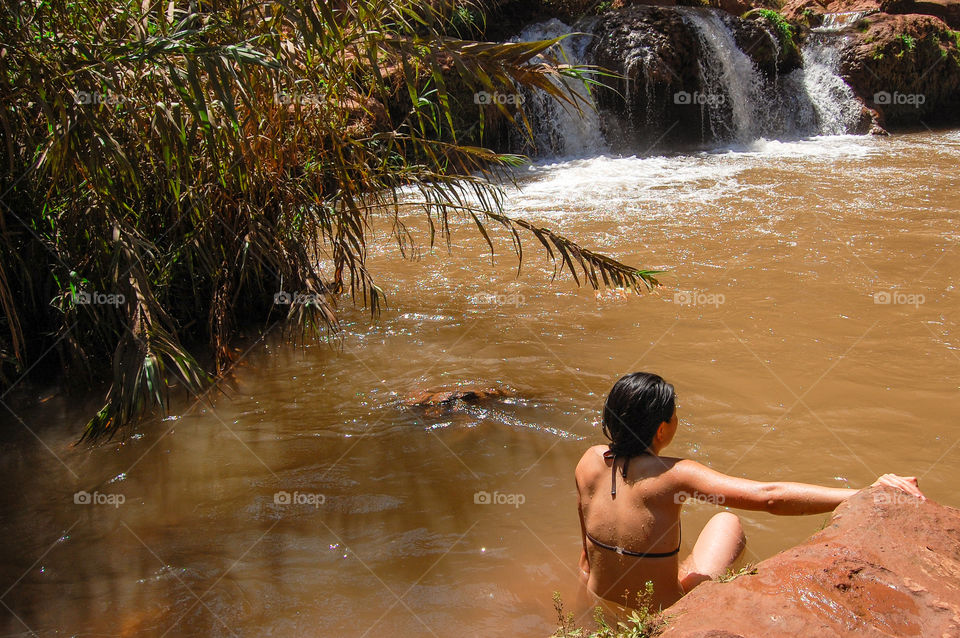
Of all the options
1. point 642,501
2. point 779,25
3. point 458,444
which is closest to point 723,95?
point 779,25

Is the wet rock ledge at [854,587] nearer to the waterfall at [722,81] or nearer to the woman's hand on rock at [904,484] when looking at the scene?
the woman's hand on rock at [904,484]

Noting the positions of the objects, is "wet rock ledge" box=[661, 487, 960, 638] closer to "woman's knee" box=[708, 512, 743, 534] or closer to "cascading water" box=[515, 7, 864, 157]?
"woman's knee" box=[708, 512, 743, 534]

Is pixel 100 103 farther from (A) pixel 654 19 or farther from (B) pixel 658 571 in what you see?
(A) pixel 654 19

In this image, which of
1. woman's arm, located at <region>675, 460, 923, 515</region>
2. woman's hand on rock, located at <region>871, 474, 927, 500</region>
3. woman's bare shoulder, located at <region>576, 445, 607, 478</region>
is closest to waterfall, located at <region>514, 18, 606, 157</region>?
woman's bare shoulder, located at <region>576, 445, 607, 478</region>

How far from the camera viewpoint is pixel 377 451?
3801 mm

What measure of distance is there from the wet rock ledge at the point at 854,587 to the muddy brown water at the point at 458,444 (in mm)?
1105

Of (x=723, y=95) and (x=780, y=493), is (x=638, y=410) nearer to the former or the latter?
(x=780, y=493)

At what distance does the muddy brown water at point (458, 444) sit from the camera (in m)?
2.80

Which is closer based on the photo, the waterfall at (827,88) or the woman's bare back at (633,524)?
the woman's bare back at (633,524)

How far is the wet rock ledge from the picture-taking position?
151 centimetres

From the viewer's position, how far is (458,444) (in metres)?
3.86

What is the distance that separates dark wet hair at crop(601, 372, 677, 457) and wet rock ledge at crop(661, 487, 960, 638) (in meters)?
0.61

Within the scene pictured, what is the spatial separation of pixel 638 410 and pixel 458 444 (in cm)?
163

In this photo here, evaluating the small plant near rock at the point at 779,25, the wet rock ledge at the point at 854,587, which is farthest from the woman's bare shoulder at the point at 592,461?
the small plant near rock at the point at 779,25
